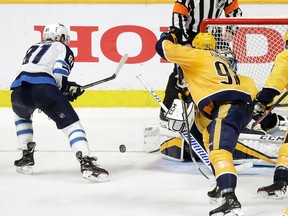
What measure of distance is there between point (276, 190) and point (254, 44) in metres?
1.73

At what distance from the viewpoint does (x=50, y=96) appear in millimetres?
4051

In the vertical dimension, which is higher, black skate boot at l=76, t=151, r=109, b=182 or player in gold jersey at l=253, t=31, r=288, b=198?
player in gold jersey at l=253, t=31, r=288, b=198

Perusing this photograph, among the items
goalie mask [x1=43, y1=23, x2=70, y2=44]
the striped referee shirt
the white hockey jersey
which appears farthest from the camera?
the striped referee shirt

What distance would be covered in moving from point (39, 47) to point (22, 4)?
7.13 ft

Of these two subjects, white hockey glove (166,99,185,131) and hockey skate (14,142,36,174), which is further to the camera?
hockey skate (14,142,36,174)

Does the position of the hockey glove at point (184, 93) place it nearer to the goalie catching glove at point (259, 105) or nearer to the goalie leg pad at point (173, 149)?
the goalie leg pad at point (173, 149)

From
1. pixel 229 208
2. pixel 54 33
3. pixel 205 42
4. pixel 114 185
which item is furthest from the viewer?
pixel 54 33

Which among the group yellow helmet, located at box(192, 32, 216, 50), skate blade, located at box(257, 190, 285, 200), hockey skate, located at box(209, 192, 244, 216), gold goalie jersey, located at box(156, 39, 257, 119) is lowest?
skate blade, located at box(257, 190, 285, 200)

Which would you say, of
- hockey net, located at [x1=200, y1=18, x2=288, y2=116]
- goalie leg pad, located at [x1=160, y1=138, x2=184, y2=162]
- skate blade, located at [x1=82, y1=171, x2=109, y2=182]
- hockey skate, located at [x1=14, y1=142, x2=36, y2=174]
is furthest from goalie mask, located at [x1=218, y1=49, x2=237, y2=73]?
hockey skate, located at [x1=14, y1=142, x2=36, y2=174]

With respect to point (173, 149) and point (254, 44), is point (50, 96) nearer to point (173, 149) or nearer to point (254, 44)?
point (173, 149)

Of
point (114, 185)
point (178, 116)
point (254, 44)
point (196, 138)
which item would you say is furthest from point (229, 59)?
point (254, 44)

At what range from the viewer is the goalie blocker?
12.7ft

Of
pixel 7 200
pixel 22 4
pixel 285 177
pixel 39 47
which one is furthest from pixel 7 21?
pixel 285 177

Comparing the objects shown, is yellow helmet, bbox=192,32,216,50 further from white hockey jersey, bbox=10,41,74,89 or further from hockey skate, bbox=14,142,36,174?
hockey skate, bbox=14,142,36,174
